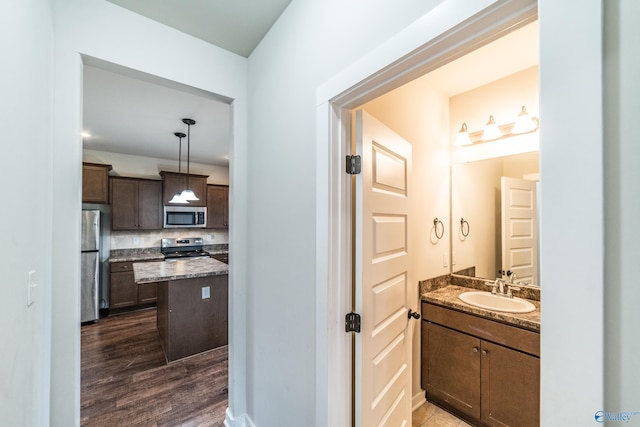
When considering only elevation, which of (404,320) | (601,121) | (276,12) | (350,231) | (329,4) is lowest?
(404,320)

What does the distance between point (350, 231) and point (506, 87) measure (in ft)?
6.49

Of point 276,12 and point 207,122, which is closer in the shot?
point 276,12

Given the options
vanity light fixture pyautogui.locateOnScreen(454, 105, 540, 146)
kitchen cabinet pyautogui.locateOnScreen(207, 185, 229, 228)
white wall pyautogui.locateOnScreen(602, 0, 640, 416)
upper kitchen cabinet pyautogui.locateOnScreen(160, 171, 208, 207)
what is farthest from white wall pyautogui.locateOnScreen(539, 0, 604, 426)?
kitchen cabinet pyautogui.locateOnScreen(207, 185, 229, 228)

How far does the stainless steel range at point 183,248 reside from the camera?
489 cm

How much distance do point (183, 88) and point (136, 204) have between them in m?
3.70

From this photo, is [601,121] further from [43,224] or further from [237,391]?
[237,391]

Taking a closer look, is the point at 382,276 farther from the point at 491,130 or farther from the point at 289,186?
the point at 491,130

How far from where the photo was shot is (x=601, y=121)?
0.48 m

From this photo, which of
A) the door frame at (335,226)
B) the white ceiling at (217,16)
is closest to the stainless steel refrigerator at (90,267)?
the white ceiling at (217,16)

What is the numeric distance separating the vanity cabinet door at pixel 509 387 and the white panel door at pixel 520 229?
0.66 meters

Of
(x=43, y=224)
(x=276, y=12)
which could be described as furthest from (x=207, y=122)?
(x=43, y=224)

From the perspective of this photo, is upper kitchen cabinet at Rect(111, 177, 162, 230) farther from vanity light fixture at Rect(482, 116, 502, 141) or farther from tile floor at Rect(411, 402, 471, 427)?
vanity light fixture at Rect(482, 116, 502, 141)

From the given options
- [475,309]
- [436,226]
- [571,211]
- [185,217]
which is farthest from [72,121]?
[185,217]

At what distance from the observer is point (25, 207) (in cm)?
92
